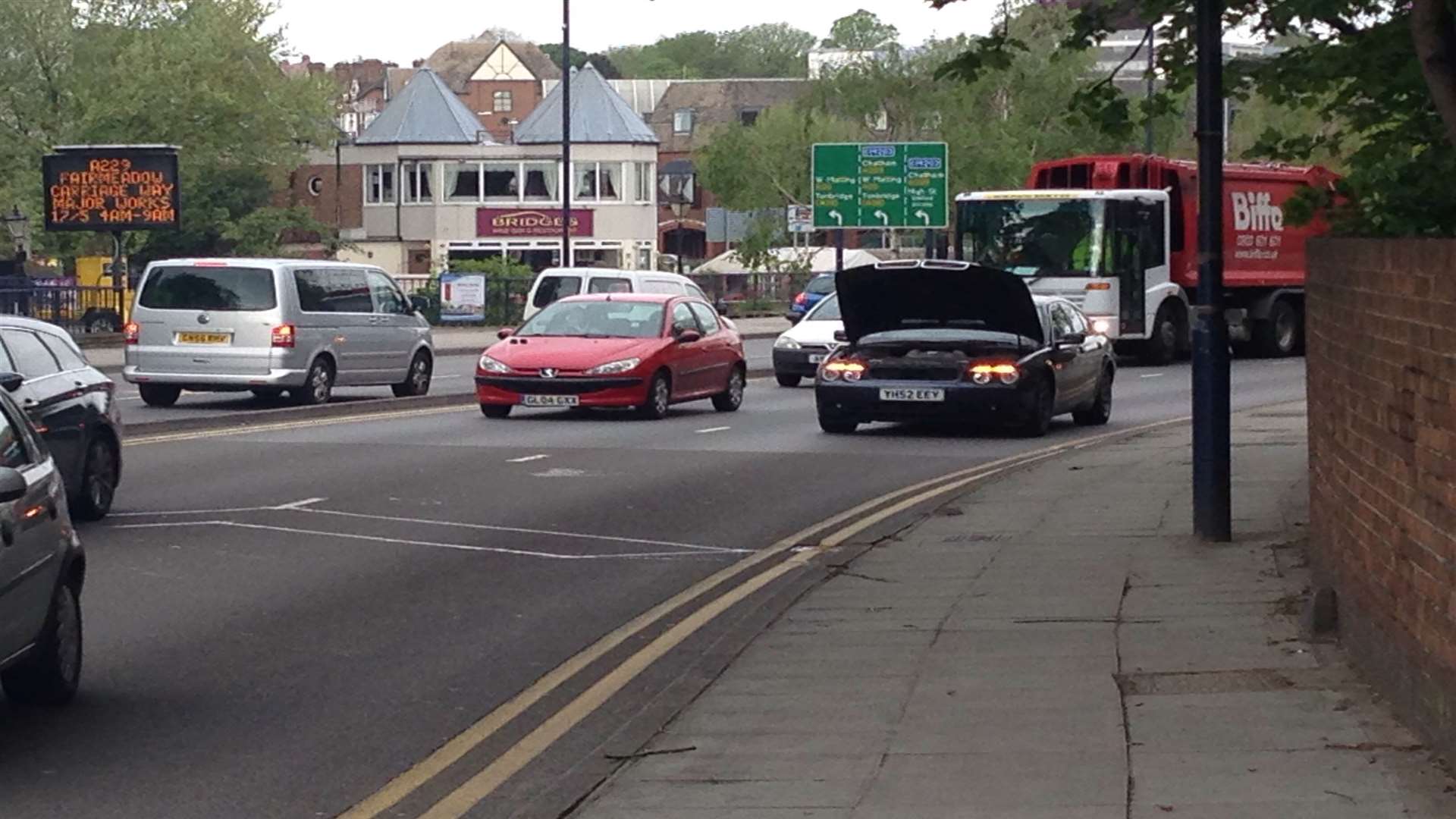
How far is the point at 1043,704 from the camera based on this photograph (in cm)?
842

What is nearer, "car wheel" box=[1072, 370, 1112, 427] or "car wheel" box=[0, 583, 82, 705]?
"car wheel" box=[0, 583, 82, 705]

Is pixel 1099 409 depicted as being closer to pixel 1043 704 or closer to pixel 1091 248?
pixel 1091 248

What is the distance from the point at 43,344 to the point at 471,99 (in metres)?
106

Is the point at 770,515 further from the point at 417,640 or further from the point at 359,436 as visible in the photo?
the point at 359,436

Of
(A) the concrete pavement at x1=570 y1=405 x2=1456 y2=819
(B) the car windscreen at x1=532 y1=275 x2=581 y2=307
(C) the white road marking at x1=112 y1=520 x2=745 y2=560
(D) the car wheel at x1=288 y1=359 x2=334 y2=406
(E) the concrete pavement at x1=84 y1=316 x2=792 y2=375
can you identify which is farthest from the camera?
(E) the concrete pavement at x1=84 y1=316 x2=792 y2=375

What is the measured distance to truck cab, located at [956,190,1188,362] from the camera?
37656 mm

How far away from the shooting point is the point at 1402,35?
12.8 m

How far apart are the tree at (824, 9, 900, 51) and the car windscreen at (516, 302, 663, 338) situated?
6328 centimetres

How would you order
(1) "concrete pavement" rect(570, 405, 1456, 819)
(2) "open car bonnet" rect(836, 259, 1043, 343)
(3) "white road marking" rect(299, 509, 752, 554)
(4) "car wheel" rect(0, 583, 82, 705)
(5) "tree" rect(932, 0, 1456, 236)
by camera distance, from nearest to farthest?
(1) "concrete pavement" rect(570, 405, 1456, 819)
(4) "car wheel" rect(0, 583, 82, 705)
(5) "tree" rect(932, 0, 1456, 236)
(3) "white road marking" rect(299, 509, 752, 554)
(2) "open car bonnet" rect(836, 259, 1043, 343)

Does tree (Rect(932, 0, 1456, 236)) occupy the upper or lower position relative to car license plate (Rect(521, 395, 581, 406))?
upper

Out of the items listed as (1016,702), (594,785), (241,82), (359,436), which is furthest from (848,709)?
(241,82)

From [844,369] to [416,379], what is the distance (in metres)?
8.27

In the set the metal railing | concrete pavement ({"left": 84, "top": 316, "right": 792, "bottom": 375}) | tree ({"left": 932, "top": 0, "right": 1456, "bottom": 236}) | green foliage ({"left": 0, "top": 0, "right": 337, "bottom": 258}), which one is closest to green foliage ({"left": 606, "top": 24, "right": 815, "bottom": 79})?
green foliage ({"left": 0, "top": 0, "right": 337, "bottom": 258})

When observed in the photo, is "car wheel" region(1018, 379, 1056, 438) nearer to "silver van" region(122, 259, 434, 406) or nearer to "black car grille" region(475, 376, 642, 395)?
"black car grille" region(475, 376, 642, 395)
